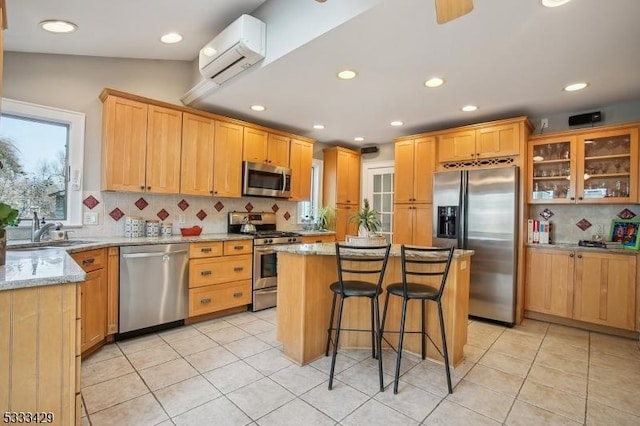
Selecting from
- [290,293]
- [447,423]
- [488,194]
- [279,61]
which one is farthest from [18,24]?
[488,194]

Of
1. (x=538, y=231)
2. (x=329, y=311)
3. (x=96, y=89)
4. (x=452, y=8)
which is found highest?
(x=96, y=89)

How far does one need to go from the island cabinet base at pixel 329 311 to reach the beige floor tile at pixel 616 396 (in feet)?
2.84

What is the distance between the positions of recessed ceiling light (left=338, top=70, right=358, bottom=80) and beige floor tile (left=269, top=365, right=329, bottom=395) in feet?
8.05

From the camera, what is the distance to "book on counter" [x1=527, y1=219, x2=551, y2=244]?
3.84 m

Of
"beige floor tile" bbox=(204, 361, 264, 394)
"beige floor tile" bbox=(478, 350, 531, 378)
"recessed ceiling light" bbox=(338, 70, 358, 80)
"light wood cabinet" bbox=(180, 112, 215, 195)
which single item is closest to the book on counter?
"beige floor tile" bbox=(478, 350, 531, 378)

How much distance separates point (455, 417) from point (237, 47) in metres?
2.99

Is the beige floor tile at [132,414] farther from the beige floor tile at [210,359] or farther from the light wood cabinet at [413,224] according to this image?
the light wood cabinet at [413,224]

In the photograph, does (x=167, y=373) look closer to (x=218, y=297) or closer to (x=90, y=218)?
(x=218, y=297)

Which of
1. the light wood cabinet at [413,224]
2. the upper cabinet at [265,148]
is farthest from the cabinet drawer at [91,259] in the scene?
the light wood cabinet at [413,224]

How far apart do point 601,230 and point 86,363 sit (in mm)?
5307

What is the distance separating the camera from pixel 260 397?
6.85 ft

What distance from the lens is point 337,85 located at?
306 cm

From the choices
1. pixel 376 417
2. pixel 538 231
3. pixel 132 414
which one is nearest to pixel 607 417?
pixel 376 417

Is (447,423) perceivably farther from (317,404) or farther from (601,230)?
(601,230)
